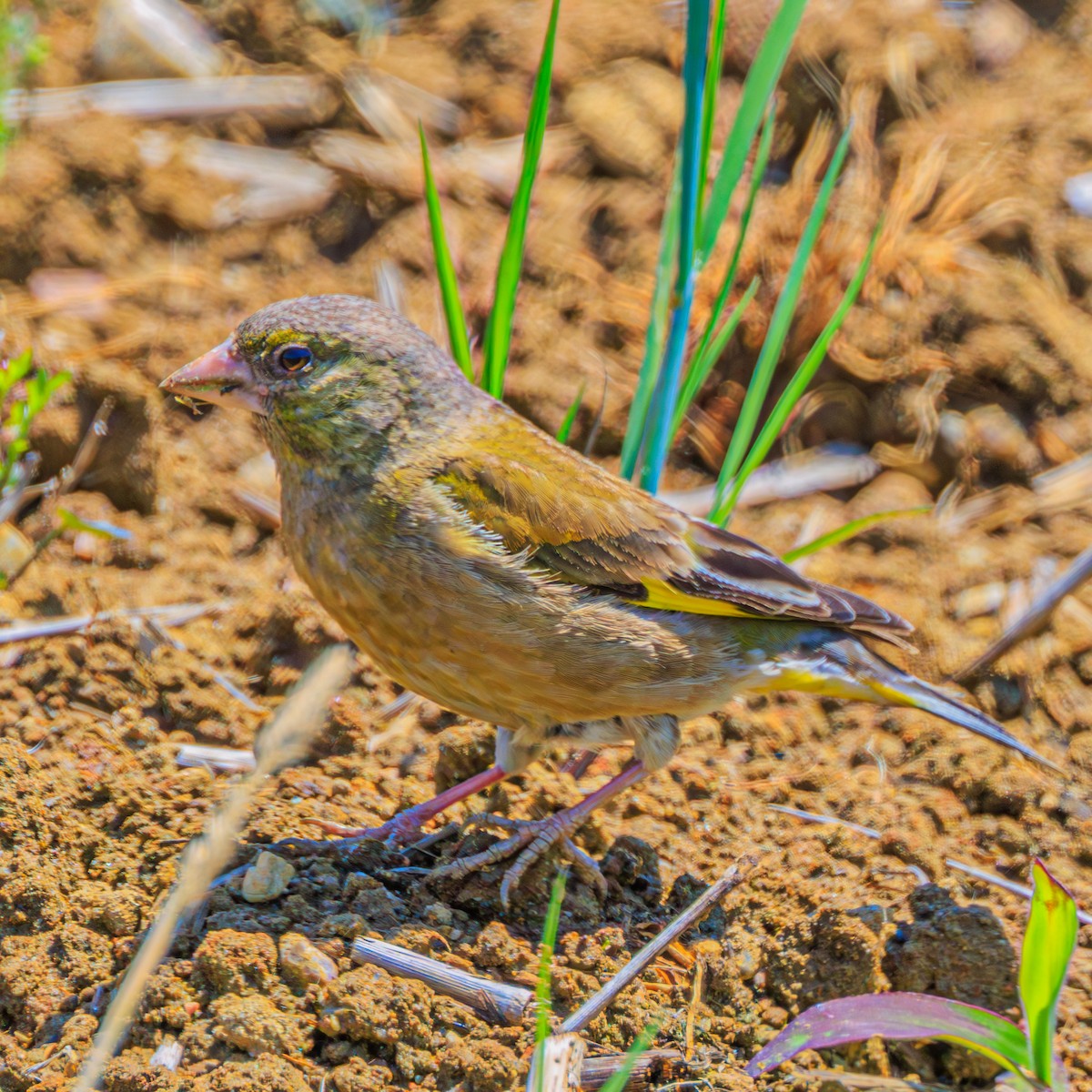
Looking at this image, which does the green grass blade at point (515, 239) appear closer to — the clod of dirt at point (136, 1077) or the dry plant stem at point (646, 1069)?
the dry plant stem at point (646, 1069)

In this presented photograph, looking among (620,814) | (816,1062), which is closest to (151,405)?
(620,814)

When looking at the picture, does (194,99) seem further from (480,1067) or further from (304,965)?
(480,1067)

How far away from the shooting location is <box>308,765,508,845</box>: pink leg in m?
3.84

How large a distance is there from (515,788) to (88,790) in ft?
4.16

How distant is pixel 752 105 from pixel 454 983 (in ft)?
8.97

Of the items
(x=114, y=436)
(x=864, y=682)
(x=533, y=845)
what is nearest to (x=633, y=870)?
(x=533, y=845)

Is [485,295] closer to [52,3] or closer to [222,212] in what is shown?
[222,212]

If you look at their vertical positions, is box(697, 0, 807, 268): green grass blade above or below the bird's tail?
above

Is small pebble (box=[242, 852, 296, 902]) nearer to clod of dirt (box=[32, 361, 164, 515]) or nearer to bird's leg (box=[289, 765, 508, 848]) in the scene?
bird's leg (box=[289, 765, 508, 848])

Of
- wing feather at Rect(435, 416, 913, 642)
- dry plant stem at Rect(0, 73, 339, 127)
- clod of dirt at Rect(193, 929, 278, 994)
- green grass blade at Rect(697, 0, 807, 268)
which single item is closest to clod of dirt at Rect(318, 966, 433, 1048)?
clod of dirt at Rect(193, 929, 278, 994)

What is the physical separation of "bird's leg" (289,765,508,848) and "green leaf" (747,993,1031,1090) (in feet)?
4.13

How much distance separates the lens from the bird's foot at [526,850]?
373 centimetres

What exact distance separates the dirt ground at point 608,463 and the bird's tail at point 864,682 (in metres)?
0.17

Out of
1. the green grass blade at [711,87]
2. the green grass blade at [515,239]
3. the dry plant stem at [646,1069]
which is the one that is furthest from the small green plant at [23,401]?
the dry plant stem at [646,1069]
